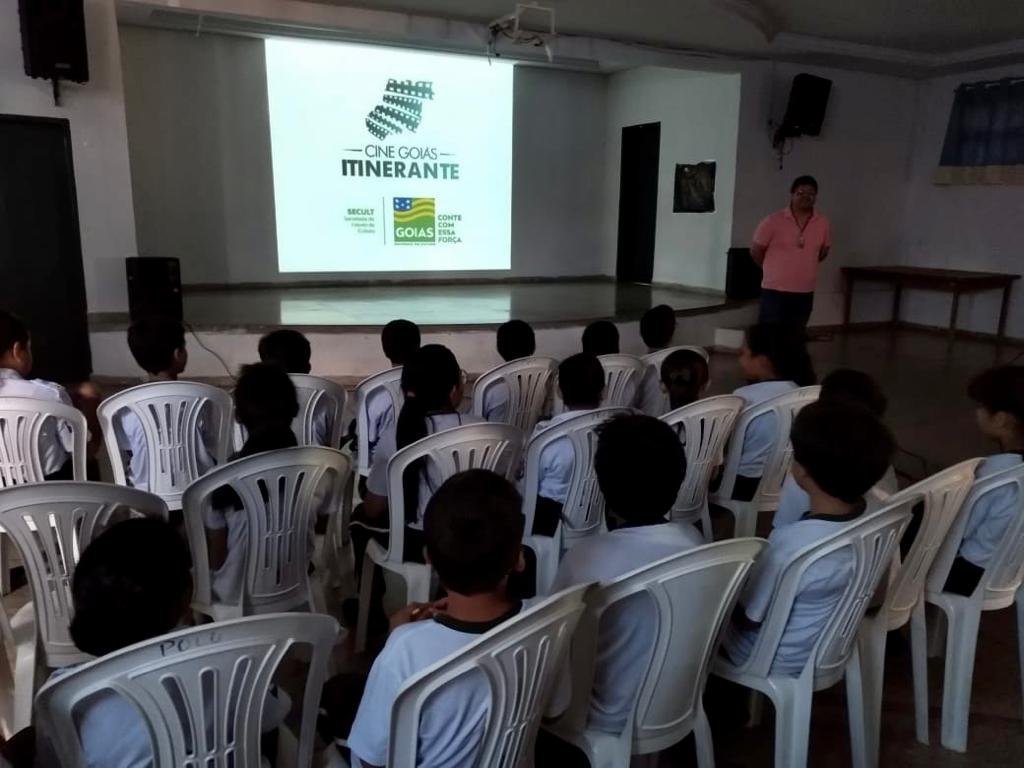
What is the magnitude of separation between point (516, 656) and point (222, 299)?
694 cm

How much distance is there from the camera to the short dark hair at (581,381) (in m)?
2.45

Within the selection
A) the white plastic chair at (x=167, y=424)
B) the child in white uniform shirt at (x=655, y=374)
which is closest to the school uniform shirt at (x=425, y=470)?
the white plastic chair at (x=167, y=424)

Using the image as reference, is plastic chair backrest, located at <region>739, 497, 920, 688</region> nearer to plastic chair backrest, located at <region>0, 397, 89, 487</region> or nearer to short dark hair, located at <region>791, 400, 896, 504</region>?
short dark hair, located at <region>791, 400, 896, 504</region>

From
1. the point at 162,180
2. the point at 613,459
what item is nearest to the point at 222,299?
the point at 162,180

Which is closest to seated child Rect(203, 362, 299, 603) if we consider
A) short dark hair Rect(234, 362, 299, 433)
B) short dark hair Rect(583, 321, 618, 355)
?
short dark hair Rect(234, 362, 299, 433)

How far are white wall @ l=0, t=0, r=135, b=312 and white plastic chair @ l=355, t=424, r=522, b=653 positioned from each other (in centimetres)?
463

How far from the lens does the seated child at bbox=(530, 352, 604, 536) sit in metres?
2.22

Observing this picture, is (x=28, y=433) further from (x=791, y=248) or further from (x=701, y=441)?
(x=791, y=248)

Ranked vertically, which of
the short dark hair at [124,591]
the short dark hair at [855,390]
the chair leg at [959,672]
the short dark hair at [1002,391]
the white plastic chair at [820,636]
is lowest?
the chair leg at [959,672]

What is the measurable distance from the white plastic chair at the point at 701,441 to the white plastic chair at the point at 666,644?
3.19 feet

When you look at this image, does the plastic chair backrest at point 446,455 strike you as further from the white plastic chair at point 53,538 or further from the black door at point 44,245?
the black door at point 44,245

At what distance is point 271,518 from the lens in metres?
1.85

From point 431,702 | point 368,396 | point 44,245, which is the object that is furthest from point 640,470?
point 44,245

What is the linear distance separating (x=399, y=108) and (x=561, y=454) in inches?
265
